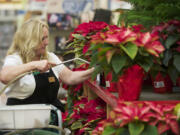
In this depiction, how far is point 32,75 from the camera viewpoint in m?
2.66

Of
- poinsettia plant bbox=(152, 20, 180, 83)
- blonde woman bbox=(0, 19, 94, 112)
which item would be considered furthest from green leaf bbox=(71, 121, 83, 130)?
poinsettia plant bbox=(152, 20, 180, 83)

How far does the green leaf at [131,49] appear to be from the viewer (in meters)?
1.44

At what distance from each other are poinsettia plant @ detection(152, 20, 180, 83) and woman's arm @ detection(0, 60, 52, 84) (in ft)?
2.67

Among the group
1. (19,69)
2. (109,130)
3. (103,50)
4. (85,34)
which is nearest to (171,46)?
(103,50)

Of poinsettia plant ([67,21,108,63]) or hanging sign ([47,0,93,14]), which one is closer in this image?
poinsettia plant ([67,21,108,63])

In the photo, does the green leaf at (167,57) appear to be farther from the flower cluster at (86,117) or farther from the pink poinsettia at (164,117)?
the flower cluster at (86,117)

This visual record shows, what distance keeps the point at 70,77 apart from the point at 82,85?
0.84 feet

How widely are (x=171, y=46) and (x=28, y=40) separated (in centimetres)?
139

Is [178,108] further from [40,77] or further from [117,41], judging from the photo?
[40,77]

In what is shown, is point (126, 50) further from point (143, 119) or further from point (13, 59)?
point (13, 59)

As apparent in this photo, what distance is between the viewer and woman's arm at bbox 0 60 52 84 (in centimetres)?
221

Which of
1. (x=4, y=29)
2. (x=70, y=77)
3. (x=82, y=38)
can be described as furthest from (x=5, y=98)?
(x=4, y=29)

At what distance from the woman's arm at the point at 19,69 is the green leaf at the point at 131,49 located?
81 centimetres

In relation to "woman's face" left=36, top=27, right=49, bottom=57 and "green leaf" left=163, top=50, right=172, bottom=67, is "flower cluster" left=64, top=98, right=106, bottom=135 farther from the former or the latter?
"green leaf" left=163, top=50, right=172, bottom=67
